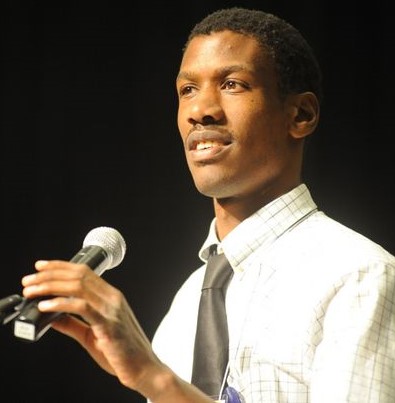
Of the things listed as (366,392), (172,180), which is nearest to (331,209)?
(172,180)

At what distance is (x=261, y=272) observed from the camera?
1.60 metres

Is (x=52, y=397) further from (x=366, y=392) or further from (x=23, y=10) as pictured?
(x=366, y=392)

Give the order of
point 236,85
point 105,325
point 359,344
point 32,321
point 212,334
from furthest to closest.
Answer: point 236,85 → point 212,334 → point 359,344 → point 105,325 → point 32,321

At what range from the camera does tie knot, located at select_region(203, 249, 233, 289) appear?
1670mm

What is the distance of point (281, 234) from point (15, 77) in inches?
54.6

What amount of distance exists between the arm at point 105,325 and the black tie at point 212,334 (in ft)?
0.73

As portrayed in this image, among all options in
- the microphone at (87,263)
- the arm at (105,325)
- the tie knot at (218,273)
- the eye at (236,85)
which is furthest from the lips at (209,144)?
the arm at (105,325)

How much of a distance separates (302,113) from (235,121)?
18cm

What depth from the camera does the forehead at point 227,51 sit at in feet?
5.60

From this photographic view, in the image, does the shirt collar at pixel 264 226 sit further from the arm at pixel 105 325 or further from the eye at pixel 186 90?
the arm at pixel 105 325

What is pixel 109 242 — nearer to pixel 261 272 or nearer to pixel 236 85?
pixel 261 272

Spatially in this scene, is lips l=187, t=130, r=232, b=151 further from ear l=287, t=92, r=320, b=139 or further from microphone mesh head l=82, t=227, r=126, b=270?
microphone mesh head l=82, t=227, r=126, b=270

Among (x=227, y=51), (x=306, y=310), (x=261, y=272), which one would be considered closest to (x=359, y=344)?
(x=306, y=310)

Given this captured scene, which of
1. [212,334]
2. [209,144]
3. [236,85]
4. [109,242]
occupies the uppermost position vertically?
[236,85]
